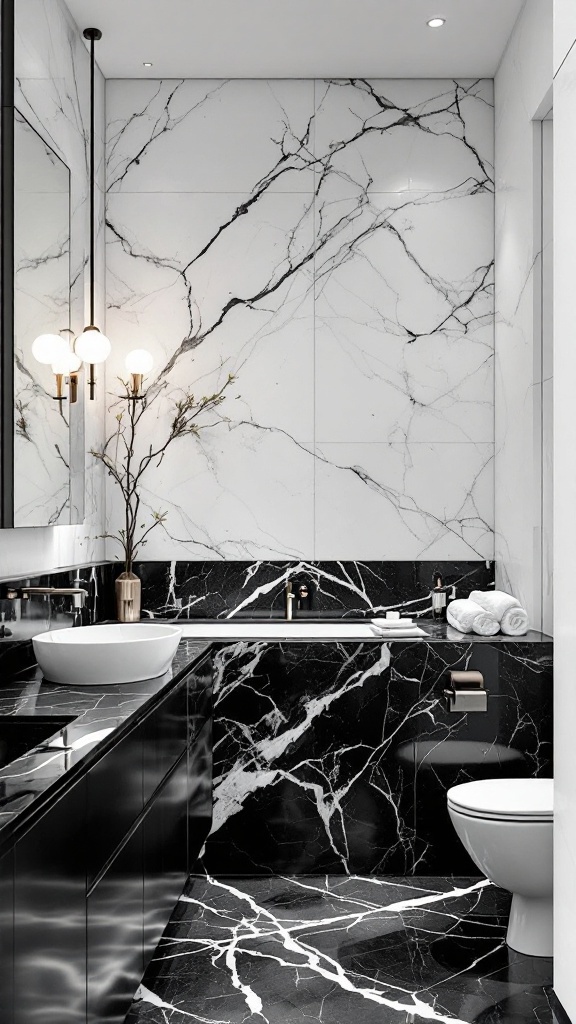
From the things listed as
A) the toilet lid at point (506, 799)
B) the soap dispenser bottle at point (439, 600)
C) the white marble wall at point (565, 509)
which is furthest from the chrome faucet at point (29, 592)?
the white marble wall at point (565, 509)

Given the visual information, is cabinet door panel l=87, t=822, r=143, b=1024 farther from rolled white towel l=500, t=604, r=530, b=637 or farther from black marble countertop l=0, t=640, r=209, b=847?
rolled white towel l=500, t=604, r=530, b=637

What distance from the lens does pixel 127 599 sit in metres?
3.38

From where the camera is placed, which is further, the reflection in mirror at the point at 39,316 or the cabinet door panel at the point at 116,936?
the reflection in mirror at the point at 39,316

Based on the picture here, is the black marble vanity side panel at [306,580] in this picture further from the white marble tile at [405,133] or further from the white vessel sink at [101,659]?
the white marble tile at [405,133]

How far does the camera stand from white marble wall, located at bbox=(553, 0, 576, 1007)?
1084 millimetres

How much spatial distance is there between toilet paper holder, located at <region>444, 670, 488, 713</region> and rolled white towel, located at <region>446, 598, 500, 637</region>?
7.2 inches

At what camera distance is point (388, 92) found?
3.54 metres

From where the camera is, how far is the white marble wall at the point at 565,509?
1.08 metres

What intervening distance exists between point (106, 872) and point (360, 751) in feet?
4.42

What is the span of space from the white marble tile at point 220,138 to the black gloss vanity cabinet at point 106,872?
2.02 metres

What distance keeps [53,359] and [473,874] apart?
2.17m

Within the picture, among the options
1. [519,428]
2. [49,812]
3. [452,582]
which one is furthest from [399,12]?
[49,812]

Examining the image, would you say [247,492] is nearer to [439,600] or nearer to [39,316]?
[439,600]

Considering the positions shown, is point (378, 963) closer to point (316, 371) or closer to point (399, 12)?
point (316, 371)
